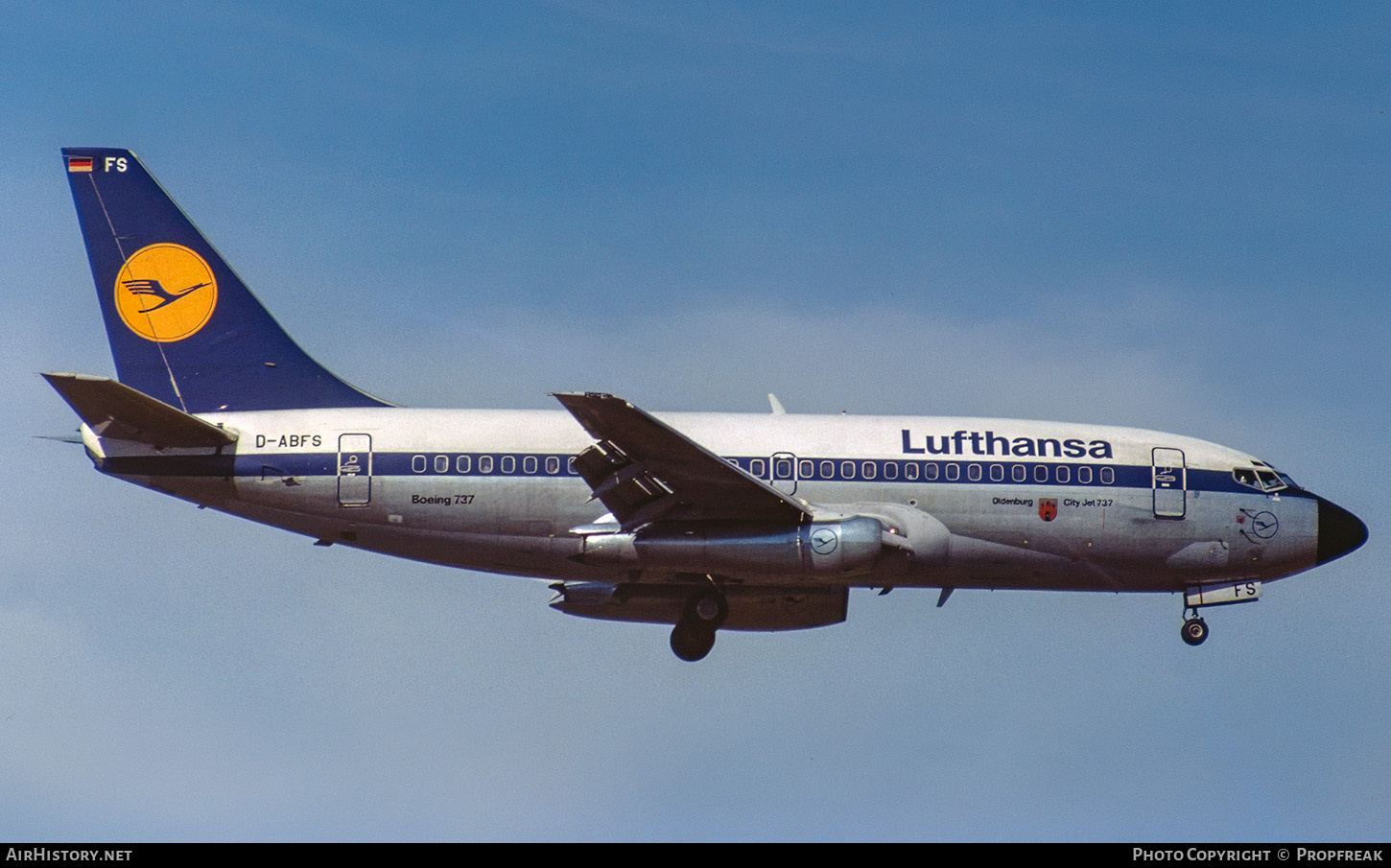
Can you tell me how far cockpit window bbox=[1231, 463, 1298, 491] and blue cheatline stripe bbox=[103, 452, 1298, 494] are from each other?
0.54 ft

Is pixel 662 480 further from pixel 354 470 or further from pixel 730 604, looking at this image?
pixel 354 470

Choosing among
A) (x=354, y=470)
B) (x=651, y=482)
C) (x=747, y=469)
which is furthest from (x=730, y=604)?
(x=354, y=470)

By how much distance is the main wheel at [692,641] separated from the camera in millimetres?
34000

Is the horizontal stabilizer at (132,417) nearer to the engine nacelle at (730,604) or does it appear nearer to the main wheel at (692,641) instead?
the engine nacelle at (730,604)

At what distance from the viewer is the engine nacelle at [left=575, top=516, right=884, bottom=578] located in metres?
30.4

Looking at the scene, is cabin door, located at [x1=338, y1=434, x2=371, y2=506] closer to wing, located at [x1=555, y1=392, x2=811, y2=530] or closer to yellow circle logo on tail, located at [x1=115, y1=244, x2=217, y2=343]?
wing, located at [x1=555, y1=392, x2=811, y2=530]

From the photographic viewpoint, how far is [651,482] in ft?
100

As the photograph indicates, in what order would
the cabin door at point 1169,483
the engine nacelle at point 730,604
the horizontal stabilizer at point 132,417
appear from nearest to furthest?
1. the horizontal stabilizer at point 132,417
2. the cabin door at point 1169,483
3. the engine nacelle at point 730,604

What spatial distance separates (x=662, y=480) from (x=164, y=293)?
11.4m

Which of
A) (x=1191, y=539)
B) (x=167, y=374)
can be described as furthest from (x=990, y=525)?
(x=167, y=374)

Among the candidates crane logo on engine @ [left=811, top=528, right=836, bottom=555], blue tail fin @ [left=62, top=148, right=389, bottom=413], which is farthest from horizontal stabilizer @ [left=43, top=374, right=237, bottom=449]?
crane logo on engine @ [left=811, top=528, right=836, bottom=555]

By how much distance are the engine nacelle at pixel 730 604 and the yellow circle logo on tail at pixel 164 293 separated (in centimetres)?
945

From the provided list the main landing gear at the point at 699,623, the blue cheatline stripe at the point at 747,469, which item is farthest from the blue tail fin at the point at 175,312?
the main landing gear at the point at 699,623
